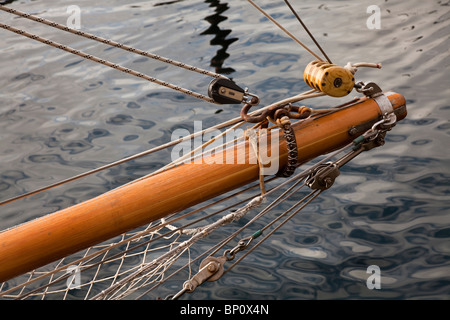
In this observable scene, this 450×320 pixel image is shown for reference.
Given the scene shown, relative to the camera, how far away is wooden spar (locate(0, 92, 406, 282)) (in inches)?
119

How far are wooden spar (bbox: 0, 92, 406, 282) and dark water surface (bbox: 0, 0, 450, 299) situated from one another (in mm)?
1502

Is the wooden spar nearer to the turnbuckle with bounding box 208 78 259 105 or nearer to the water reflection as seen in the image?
the turnbuckle with bounding box 208 78 259 105

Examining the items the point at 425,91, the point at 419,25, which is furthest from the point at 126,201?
the point at 419,25

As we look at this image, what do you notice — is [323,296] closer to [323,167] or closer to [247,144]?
[323,167]

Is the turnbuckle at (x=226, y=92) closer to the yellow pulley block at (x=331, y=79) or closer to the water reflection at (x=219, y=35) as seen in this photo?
the yellow pulley block at (x=331, y=79)

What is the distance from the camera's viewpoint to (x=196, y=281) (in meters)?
3.41

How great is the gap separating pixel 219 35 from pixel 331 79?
5.78m

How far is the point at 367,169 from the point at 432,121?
110cm

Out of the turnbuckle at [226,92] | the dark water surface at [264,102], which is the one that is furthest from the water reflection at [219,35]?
the turnbuckle at [226,92]

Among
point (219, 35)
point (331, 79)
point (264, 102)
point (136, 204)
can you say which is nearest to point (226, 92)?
point (331, 79)

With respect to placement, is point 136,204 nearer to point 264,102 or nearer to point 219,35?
point 264,102

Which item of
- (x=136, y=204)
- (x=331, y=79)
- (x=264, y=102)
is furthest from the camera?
(x=264, y=102)

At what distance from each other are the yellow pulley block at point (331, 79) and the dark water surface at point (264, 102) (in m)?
1.65

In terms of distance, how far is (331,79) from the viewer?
3.55m
